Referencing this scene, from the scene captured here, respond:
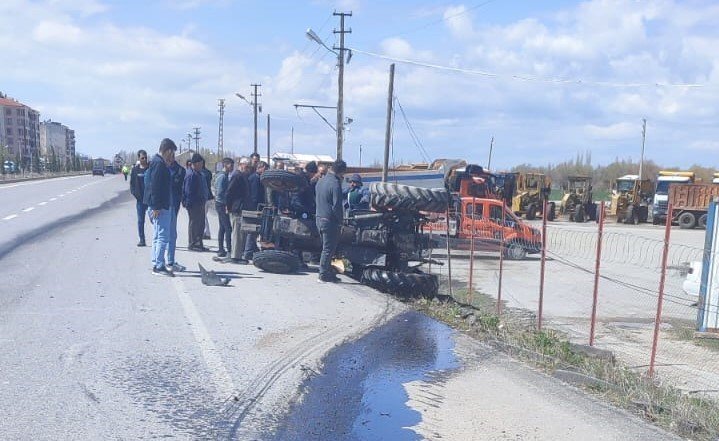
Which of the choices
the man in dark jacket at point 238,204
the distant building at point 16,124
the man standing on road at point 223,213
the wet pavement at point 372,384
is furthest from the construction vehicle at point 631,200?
the distant building at point 16,124

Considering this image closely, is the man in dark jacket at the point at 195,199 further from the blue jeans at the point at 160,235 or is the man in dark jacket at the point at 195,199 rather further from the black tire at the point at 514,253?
the black tire at the point at 514,253

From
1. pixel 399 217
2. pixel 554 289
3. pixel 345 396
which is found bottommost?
pixel 554 289

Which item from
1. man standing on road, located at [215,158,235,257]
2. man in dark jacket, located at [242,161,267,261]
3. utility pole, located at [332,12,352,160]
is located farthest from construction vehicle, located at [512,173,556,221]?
man in dark jacket, located at [242,161,267,261]

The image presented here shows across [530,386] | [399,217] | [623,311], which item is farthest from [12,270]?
[623,311]

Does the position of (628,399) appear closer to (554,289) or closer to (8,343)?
(8,343)

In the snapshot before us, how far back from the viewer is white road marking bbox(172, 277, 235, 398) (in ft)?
19.3

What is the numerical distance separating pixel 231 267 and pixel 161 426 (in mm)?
7606

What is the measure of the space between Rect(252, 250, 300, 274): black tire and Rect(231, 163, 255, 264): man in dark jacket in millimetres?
1107

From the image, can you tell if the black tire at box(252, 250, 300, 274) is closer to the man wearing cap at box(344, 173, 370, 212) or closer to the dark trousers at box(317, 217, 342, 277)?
the dark trousers at box(317, 217, 342, 277)

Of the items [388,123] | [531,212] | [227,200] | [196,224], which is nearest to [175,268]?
[227,200]

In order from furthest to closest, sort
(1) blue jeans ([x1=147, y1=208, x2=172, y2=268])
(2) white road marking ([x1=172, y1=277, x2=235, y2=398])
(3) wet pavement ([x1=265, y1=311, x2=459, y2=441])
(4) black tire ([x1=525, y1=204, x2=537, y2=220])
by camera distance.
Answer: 1. (4) black tire ([x1=525, y1=204, x2=537, y2=220])
2. (1) blue jeans ([x1=147, y1=208, x2=172, y2=268])
3. (2) white road marking ([x1=172, y1=277, x2=235, y2=398])
4. (3) wet pavement ([x1=265, y1=311, x2=459, y2=441])

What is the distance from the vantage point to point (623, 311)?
14047 millimetres

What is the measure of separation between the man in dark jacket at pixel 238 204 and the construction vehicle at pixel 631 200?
39.1 metres

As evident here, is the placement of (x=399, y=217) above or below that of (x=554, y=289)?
above
